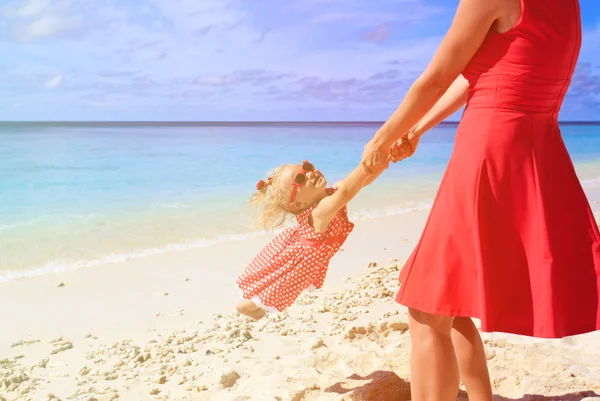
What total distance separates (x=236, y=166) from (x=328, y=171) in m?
2.37

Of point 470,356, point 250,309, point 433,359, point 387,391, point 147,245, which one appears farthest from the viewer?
point 147,245

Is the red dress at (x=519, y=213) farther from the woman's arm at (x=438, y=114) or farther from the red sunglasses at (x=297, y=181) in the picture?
the red sunglasses at (x=297, y=181)

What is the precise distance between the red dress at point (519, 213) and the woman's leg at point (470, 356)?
0.39 m

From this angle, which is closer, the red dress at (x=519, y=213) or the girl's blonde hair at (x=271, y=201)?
the red dress at (x=519, y=213)

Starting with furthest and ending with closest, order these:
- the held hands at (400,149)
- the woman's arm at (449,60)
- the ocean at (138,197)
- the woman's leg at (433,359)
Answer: the ocean at (138,197) < the held hands at (400,149) < the woman's leg at (433,359) < the woman's arm at (449,60)

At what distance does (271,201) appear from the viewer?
2.59 metres

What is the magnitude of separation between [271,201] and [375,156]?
2.37 feet

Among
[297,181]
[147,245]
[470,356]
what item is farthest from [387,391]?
[147,245]

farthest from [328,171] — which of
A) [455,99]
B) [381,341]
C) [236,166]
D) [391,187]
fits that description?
[455,99]

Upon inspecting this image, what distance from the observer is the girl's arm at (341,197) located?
6.90ft

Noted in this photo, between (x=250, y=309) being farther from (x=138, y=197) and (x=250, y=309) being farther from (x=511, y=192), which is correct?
(x=138, y=197)

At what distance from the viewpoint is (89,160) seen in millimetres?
17531

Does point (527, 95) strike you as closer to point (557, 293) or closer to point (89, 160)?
point (557, 293)

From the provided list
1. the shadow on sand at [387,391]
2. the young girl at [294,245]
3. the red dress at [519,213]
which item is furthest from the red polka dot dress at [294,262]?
the red dress at [519,213]
